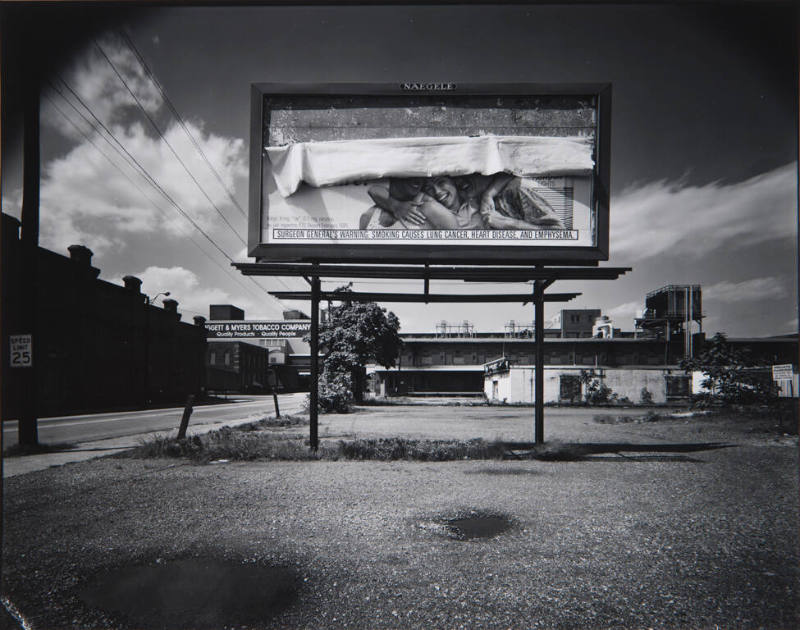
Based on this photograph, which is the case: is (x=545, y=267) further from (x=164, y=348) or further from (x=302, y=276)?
(x=164, y=348)

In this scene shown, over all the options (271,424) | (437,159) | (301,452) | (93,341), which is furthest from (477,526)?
(93,341)

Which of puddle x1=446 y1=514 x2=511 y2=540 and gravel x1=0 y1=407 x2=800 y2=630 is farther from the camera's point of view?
puddle x1=446 y1=514 x2=511 y2=540

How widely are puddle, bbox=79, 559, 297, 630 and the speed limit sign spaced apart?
738 centimetres

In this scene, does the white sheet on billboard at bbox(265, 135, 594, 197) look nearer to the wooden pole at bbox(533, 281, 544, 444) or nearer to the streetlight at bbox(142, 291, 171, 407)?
the wooden pole at bbox(533, 281, 544, 444)

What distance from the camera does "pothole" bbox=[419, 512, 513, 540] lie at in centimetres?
428

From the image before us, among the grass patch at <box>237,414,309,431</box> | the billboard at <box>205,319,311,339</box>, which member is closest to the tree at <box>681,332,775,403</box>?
the grass patch at <box>237,414,309,431</box>

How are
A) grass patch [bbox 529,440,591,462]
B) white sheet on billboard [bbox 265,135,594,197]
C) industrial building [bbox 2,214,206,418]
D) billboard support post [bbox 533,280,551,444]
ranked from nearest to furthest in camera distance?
white sheet on billboard [bbox 265,135,594,197], grass patch [bbox 529,440,591,462], billboard support post [bbox 533,280,551,444], industrial building [bbox 2,214,206,418]

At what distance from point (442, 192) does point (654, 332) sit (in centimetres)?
5586

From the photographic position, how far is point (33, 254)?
9.44 m

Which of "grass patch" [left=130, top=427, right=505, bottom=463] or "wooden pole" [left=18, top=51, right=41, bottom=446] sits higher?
"wooden pole" [left=18, top=51, right=41, bottom=446]

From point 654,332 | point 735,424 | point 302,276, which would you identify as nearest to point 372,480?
point 302,276

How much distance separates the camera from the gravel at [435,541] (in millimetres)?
2967

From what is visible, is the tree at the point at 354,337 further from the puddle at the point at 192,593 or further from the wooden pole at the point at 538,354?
the puddle at the point at 192,593

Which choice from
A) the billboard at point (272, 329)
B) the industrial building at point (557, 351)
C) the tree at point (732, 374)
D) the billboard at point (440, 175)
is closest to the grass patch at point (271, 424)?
the billboard at point (440, 175)
